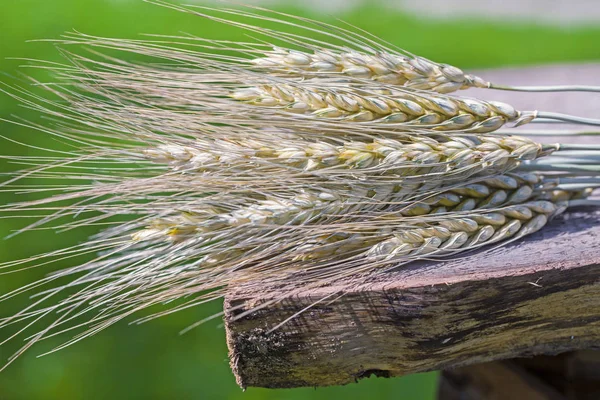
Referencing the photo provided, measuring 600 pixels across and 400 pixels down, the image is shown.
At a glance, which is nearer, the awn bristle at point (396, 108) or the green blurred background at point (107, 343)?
the awn bristle at point (396, 108)

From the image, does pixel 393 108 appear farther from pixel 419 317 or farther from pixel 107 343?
pixel 107 343

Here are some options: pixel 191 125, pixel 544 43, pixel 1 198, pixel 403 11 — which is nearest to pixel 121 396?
pixel 1 198

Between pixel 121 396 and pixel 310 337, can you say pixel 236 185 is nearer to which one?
pixel 310 337

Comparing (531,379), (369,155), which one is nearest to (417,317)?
(369,155)

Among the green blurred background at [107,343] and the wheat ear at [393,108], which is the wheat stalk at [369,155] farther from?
the green blurred background at [107,343]

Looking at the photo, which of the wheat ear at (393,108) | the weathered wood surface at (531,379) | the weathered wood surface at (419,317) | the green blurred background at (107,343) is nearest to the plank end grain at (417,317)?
the weathered wood surface at (419,317)

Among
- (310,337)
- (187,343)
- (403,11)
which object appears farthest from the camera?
(403,11)

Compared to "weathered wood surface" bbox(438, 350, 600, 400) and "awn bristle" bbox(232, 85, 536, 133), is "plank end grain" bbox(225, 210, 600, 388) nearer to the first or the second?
"awn bristle" bbox(232, 85, 536, 133)

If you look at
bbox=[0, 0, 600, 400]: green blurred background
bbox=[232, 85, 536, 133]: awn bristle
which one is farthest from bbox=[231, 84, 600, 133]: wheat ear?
bbox=[0, 0, 600, 400]: green blurred background
